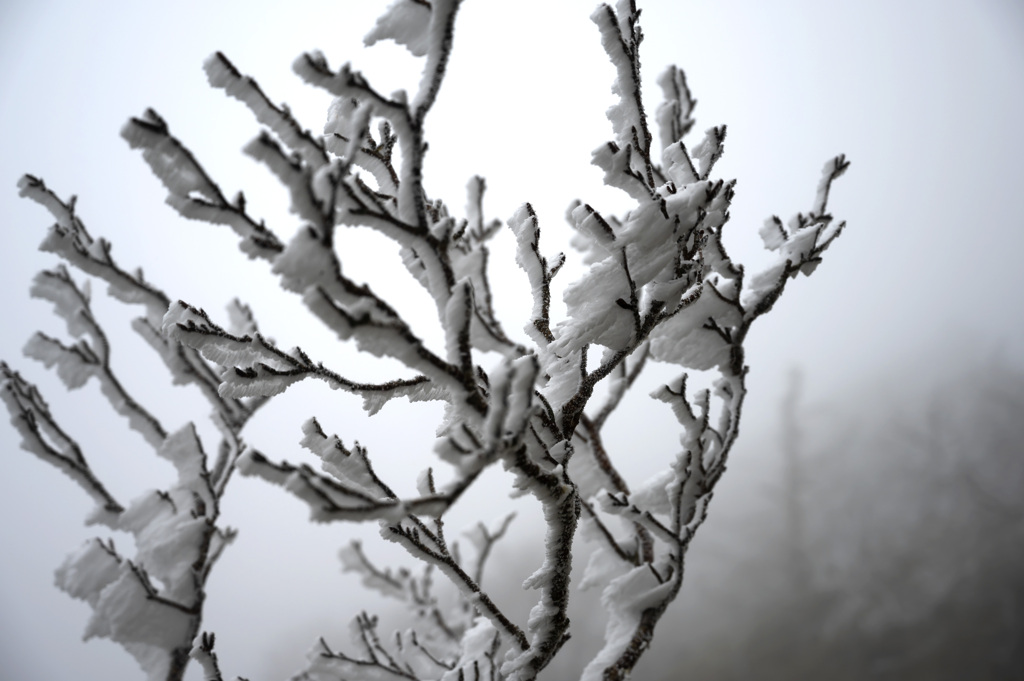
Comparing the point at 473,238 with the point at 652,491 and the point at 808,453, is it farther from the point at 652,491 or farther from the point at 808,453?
the point at 808,453

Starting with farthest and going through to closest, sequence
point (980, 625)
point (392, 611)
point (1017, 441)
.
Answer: point (392, 611) → point (1017, 441) → point (980, 625)

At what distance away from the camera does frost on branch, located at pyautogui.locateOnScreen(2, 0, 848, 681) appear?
56 cm

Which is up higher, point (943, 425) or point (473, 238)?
point (943, 425)

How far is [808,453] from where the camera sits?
4617mm

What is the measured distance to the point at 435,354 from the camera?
612mm

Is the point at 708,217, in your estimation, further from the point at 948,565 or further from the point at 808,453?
the point at 808,453

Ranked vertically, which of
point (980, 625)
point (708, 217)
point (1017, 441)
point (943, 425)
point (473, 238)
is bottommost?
point (980, 625)

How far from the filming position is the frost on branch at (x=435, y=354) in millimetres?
557

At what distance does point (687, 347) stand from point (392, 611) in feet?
20.2

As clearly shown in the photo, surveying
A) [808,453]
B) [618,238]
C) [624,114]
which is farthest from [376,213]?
[808,453]

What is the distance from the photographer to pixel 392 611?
19.2ft

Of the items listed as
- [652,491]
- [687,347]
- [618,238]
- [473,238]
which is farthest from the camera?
[473,238]

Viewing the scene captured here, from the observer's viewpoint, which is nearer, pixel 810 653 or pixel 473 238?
pixel 473 238

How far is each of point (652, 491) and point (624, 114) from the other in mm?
986
